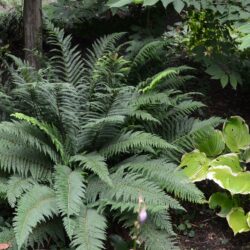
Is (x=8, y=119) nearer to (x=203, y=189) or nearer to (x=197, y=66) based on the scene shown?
(x=203, y=189)

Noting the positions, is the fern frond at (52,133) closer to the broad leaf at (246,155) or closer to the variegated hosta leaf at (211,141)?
the variegated hosta leaf at (211,141)

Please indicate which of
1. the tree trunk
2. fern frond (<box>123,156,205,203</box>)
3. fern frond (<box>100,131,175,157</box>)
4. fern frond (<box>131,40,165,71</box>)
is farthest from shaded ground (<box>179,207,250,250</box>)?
the tree trunk

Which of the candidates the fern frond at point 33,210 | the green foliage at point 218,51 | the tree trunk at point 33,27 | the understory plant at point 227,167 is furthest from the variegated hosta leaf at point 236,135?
the tree trunk at point 33,27

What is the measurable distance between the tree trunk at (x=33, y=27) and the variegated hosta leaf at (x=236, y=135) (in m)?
1.98

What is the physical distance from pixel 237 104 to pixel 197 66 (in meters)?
0.67

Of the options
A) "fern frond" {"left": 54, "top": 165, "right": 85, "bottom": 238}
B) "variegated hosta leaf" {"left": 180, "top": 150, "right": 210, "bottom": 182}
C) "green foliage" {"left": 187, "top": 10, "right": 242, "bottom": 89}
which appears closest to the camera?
"fern frond" {"left": 54, "top": 165, "right": 85, "bottom": 238}

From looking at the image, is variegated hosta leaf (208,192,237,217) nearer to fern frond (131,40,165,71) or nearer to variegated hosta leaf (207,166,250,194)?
variegated hosta leaf (207,166,250,194)

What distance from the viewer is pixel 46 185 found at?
11.8ft

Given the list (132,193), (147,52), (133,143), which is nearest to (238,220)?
(132,193)

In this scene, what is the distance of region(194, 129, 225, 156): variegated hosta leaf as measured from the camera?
13.2ft

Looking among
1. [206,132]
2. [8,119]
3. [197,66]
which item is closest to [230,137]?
[206,132]

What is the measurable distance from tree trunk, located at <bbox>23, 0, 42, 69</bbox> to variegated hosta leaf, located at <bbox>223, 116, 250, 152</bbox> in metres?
1.98

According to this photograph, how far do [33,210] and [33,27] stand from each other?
2257 mm

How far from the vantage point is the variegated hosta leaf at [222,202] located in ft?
12.1
